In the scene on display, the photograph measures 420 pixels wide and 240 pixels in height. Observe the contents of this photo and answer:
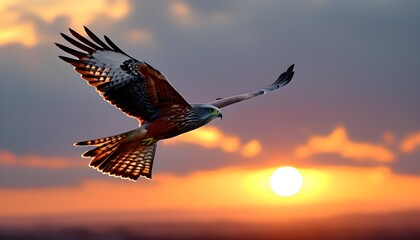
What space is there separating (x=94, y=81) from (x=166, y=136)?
3.81 ft

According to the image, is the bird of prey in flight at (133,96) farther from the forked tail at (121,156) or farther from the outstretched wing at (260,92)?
the outstretched wing at (260,92)

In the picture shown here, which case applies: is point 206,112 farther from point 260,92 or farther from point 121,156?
point 260,92

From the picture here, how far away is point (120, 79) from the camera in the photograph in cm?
1025

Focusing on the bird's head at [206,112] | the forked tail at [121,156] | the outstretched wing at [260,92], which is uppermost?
the outstretched wing at [260,92]

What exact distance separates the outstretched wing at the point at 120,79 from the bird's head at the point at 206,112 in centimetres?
18

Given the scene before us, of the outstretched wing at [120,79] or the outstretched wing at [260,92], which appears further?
the outstretched wing at [260,92]

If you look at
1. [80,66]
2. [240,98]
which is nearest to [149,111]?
[80,66]

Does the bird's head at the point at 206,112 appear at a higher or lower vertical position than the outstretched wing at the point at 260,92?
lower

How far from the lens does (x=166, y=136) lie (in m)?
10.4

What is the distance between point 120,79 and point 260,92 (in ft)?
10.6

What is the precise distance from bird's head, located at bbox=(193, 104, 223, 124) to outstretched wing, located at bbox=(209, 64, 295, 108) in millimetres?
1160

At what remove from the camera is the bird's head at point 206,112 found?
1030 cm

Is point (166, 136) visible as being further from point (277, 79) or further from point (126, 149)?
point (277, 79)

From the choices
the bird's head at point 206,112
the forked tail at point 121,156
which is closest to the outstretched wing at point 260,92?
the bird's head at point 206,112
